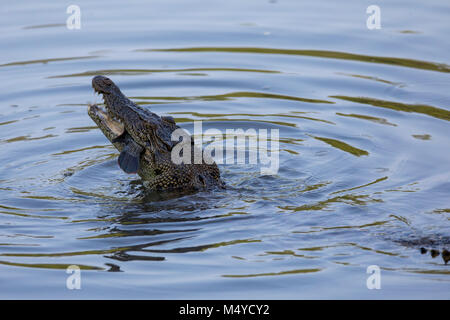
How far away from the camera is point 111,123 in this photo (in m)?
8.70

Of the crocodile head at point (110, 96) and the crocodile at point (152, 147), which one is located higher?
the crocodile head at point (110, 96)

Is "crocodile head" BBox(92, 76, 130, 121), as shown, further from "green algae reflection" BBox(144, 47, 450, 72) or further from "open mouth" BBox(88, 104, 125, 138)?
"green algae reflection" BBox(144, 47, 450, 72)

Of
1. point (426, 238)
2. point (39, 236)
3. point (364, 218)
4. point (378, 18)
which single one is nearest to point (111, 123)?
point (39, 236)

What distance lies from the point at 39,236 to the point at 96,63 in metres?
5.89

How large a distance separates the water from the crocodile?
264mm

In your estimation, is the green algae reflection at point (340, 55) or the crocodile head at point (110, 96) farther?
the green algae reflection at point (340, 55)

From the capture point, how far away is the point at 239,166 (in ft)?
30.7

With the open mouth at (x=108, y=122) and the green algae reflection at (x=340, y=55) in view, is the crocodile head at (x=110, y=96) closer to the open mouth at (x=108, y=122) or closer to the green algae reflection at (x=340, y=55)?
the open mouth at (x=108, y=122)

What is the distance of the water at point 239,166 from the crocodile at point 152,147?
0.86 feet

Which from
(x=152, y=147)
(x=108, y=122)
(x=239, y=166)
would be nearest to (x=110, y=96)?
(x=108, y=122)

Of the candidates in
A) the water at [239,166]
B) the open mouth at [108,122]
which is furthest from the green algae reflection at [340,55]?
the open mouth at [108,122]

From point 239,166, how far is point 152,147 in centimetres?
132

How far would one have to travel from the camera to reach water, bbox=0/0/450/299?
6.57 m

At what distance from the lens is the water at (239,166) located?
21.6ft
